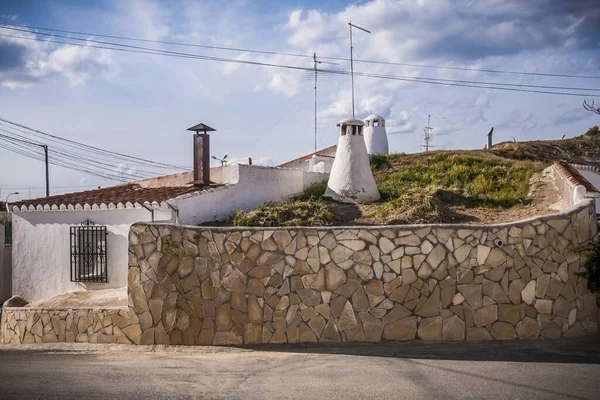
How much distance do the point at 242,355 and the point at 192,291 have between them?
1683mm

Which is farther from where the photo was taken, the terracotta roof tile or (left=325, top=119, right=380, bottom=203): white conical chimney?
(left=325, top=119, right=380, bottom=203): white conical chimney

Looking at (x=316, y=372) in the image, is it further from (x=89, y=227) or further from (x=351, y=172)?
(x=351, y=172)

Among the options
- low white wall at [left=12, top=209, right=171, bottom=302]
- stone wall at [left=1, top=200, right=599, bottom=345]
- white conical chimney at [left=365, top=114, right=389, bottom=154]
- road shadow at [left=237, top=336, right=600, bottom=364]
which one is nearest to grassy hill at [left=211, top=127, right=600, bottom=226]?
low white wall at [left=12, top=209, right=171, bottom=302]

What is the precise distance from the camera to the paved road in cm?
785

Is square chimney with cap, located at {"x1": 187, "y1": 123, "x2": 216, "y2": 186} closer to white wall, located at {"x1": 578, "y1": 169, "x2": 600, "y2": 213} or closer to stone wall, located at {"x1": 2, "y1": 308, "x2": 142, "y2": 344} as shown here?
stone wall, located at {"x1": 2, "y1": 308, "x2": 142, "y2": 344}

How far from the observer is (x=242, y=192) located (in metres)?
18.8

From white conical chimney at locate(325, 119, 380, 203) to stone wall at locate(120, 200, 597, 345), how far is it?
8580 millimetres

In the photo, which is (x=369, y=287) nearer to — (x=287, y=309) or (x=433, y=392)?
(x=287, y=309)

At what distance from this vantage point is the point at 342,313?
10984 millimetres

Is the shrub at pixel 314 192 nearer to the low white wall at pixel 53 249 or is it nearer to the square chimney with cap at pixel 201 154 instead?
the square chimney with cap at pixel 201 154

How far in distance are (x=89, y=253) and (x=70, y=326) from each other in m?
4.37

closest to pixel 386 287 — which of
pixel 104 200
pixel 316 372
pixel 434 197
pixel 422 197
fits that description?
pixel 316 372

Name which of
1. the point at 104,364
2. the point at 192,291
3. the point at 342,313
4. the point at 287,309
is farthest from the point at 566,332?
the point at 104,364

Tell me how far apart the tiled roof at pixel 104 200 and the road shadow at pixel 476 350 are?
6.67 metres
